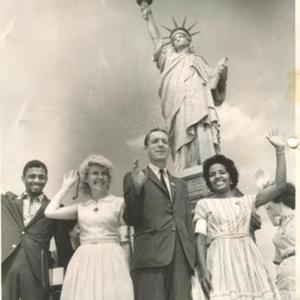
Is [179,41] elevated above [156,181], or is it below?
above

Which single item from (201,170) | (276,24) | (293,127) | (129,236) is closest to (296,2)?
(276,24)

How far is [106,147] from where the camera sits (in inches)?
120

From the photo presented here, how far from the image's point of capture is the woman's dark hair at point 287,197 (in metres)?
3.04

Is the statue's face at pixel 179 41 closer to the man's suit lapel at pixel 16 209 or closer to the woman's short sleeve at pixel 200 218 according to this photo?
the woman's short sleeve at pixel 200 218

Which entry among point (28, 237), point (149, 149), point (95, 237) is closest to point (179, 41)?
point (149, 149)

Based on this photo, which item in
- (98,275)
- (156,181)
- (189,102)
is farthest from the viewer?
(189,102)

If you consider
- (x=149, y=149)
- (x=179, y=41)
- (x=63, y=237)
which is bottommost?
(x=63, y=237)

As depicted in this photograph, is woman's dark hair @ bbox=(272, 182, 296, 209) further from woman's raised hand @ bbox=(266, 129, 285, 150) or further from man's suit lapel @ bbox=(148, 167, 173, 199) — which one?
man's suit lapel @ bbox=(148, 167, 173, 199)

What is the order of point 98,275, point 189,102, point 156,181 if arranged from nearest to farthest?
point 98,275, point 156,181, point 189,102

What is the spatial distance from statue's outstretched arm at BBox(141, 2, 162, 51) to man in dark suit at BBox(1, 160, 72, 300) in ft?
2.27

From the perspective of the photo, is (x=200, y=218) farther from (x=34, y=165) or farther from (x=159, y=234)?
(x=34, y=165)

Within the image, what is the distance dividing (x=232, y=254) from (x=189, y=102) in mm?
644

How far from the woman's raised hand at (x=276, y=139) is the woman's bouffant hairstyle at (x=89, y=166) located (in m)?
0.67

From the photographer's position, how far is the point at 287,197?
10.00 feet
